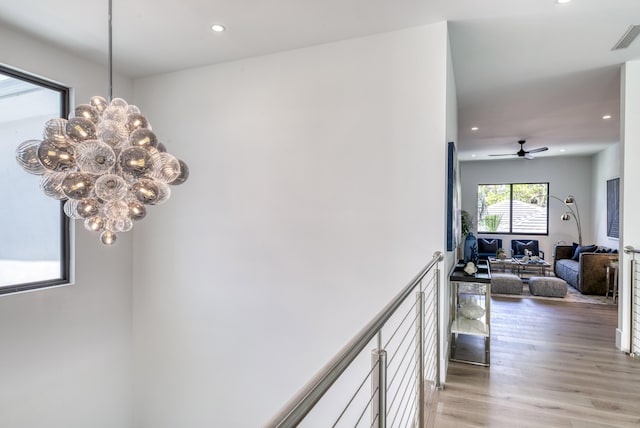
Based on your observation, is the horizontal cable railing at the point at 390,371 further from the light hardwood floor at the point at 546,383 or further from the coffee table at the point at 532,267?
the coffee table at the point at 532,267

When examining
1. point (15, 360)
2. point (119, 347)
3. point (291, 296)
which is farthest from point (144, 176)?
point (119, 347)

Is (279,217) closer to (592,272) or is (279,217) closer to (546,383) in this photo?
(546,383)

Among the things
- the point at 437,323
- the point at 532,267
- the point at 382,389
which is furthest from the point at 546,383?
the point at 532,267

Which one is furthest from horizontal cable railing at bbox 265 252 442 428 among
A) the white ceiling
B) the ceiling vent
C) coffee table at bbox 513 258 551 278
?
coffee table at bbox 513 258 551 278

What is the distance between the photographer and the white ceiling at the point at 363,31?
8.61 feet

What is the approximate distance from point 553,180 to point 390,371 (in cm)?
862

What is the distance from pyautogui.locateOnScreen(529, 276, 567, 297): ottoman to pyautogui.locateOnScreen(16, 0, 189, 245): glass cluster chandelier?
626cm

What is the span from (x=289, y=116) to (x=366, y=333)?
2.73 metres

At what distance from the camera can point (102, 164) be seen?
1.93 m

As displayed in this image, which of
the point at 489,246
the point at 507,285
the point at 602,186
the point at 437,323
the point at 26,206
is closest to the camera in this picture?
the point at 437,323

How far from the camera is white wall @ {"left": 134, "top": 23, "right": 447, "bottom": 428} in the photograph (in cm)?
292

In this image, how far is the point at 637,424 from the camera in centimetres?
223

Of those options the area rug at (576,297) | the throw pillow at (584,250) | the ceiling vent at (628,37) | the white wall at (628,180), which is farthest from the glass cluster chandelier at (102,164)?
the throw pillow at (584,250)

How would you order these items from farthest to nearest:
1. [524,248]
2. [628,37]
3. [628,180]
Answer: [524,248], [628,180], [628,37]
